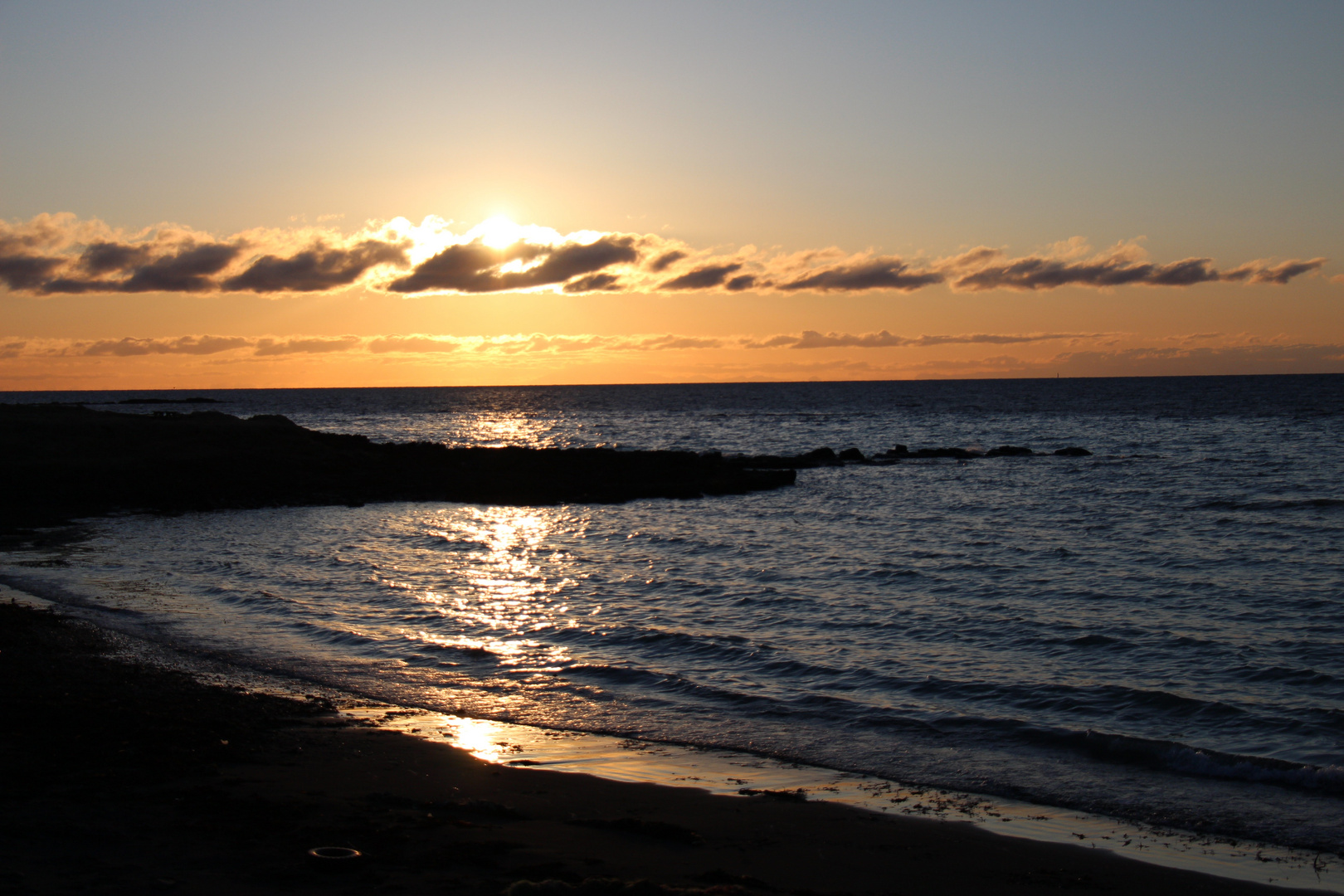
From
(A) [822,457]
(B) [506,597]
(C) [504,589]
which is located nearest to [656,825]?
(B) [506,597]

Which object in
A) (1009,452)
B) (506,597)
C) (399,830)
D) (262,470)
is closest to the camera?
(399,830)

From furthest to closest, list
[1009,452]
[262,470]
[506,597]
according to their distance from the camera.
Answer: [1009,452], [262,470], [506,597]

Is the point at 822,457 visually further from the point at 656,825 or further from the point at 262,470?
the point at 656,825

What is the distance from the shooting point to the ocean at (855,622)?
10.3 meters

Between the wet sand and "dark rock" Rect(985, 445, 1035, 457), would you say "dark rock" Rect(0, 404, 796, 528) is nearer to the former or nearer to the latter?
"dark rock" Rect(985, 445, 1035, 457)

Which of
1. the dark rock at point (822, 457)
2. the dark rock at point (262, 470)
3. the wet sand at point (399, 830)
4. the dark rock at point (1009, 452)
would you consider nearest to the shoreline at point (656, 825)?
the wet sand at point (399, 830)

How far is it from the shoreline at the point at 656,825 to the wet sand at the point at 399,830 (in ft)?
0.08

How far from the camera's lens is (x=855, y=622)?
54.3 ft

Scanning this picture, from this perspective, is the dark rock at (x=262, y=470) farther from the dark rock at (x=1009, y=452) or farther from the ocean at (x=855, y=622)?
the dark rock at (x=1009, y=452)

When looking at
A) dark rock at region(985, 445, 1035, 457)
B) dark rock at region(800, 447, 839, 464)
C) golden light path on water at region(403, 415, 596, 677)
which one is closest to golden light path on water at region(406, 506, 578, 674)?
golden light path on water at region(403, 415, 596, 677)

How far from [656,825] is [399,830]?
2.04 m

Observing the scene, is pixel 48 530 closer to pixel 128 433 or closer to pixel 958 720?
pixel 128 433

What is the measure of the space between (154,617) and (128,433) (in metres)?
27.9

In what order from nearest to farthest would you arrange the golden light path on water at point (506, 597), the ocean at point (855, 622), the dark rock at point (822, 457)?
the ocean at point (855, 622) < the golden light path on water at point (506, 597) < the dark rock at point (822, 457)
